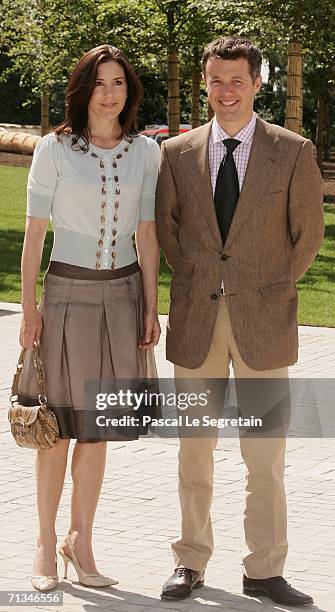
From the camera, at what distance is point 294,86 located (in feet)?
75.9

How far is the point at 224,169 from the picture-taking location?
5098 millimetres

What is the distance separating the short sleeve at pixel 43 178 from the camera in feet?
16.7

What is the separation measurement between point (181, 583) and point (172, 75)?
77.7 feet

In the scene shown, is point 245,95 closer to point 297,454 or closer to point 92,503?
point 92,503

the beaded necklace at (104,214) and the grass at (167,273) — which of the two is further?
the grass at (167,273)

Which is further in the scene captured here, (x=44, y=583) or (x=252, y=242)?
(x=44, y=583)

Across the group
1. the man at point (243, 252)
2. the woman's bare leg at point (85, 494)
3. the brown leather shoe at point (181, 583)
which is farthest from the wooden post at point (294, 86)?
the brown leather shoe at point (181, 583)

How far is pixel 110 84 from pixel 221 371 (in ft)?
3.97

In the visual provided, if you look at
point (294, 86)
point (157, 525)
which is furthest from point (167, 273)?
point (157, 525)

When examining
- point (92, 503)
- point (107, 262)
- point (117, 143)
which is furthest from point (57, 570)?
point (117, 143)

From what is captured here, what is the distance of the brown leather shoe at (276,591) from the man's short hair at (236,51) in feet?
6.46

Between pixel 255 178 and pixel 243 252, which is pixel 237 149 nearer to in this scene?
pixel 255 178

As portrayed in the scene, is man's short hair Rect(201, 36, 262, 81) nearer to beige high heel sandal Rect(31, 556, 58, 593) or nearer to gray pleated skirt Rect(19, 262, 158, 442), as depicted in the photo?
Result: gray pleated skirt Rect(19, 262, 158, 442)

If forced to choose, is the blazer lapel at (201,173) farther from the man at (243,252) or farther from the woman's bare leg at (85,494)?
the woman's bare leg at (85,494)
